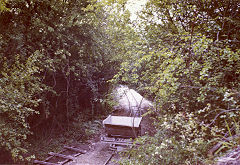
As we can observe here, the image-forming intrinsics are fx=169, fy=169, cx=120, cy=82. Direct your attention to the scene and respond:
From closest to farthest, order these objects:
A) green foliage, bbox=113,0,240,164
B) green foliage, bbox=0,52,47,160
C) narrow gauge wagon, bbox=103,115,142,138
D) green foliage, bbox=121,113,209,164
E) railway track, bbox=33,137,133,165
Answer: green foliage, bbox=121,113,209,164, green foliage, bbox=113,0,240,164, green foliage, bbox=0,52,47,160, railway track, bbox=33,137,133,165, narrow gauge wagon, bbox=103,115,142,138

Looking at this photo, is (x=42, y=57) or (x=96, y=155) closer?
(x=42, y=57)

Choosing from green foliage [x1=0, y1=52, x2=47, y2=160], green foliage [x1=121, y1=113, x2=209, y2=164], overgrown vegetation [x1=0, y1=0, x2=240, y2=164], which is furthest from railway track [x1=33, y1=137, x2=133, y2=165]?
green foliage [x1=121, y1=113, x2=209, y2=164]

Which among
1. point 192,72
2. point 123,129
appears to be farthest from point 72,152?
point 192,72

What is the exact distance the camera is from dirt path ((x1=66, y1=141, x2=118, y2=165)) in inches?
306

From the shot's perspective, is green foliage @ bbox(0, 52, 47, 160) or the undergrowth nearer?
green foliage @ bbox(0, 52, 47, 160)

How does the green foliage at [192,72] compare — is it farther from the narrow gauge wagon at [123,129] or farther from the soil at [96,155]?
the soil at [96,155]

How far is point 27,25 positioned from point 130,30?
438 cm

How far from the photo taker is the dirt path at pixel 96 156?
25.5 ft

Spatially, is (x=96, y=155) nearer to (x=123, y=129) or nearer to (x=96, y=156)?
(x=96, y=156)

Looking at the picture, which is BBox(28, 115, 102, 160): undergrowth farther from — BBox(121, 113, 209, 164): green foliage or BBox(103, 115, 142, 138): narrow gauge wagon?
BBox(121, 113, 209, 164): green foliage

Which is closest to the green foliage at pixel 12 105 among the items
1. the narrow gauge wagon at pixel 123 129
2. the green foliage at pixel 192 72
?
the green foliage at pixel 192 72

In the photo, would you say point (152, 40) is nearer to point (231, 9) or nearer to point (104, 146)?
point (231, 9)

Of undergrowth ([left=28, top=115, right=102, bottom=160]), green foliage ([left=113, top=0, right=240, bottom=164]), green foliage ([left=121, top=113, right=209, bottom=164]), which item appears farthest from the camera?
undergrowth ([left=28, top=115, right=102, bottom=160])

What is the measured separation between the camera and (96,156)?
847 cm
